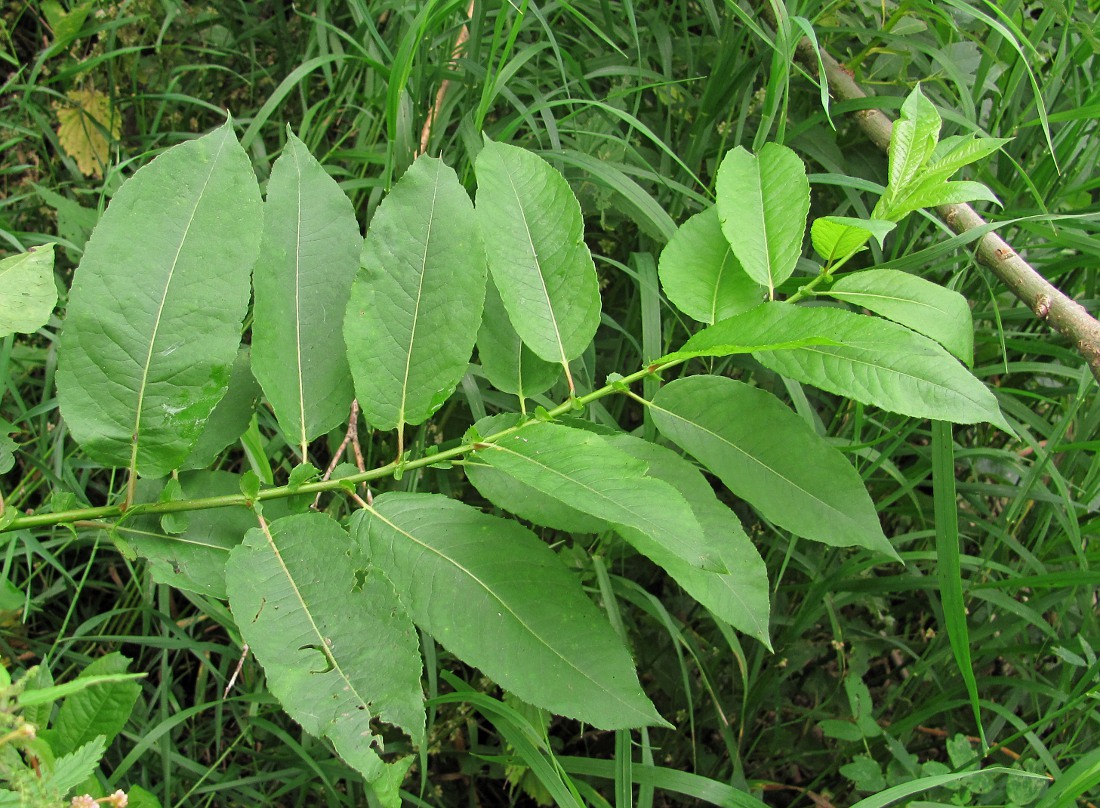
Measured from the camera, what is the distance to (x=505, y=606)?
977 millimetres

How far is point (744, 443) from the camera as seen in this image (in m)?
1.10

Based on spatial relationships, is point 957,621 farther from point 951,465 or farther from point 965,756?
point 965,756

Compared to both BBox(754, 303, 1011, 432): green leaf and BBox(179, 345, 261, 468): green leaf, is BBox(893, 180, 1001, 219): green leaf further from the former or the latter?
BBox(179, 345, 261, 468): green leaf

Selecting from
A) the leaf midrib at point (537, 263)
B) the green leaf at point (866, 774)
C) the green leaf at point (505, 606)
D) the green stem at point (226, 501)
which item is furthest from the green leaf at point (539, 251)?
the green leaf at point (866, 774)

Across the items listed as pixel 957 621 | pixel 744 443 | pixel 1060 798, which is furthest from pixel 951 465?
pixel 1060 798

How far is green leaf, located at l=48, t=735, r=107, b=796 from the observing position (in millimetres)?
758

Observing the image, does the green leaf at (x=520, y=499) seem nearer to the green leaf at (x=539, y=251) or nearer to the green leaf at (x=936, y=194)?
the green leaf at (x=539, y=251)

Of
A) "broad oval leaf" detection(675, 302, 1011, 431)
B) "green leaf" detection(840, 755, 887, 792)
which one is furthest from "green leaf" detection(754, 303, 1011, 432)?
"green leaf" detection(840, 755, 887, 792)

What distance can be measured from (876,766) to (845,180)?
1.02 meters

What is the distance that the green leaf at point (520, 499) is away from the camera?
103 centimetres

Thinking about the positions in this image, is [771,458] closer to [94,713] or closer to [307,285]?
[307,285]

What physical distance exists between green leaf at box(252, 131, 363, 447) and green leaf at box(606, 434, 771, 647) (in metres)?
0.34

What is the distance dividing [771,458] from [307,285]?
58 cm

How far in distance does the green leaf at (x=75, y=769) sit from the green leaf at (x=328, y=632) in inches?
6.2
